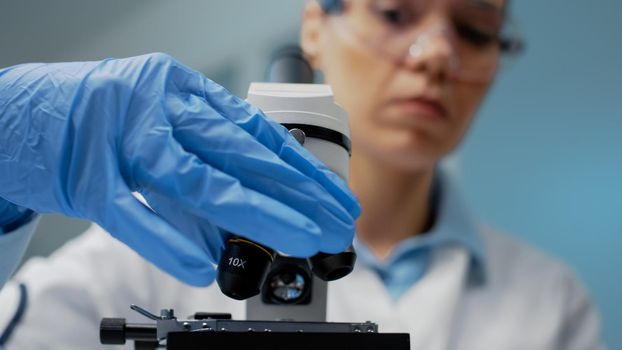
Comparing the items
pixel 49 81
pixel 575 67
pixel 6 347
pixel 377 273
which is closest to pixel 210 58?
pixel 575 67

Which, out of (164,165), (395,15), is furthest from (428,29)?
(164,165)

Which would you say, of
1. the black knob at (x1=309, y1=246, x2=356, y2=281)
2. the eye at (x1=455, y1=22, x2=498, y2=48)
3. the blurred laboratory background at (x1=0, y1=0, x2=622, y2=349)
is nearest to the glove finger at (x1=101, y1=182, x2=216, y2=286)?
the black knob at (x1=309, y1=246, x2=356, y2=281)

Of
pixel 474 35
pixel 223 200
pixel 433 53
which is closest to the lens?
pixel 223 200

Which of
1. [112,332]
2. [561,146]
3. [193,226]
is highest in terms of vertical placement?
[561,146]

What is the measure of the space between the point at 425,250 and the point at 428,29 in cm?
47

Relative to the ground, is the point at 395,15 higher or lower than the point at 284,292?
higher

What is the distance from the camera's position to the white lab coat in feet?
3.92

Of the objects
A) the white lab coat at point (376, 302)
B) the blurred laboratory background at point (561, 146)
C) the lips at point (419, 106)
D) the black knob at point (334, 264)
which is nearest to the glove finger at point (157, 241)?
the black knob at point (334, 264)

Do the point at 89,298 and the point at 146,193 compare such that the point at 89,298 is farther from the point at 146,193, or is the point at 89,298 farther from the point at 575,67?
the point at 575,67

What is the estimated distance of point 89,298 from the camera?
123 cm

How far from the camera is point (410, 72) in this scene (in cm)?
130

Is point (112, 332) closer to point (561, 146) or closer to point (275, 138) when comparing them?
point (275, 138)

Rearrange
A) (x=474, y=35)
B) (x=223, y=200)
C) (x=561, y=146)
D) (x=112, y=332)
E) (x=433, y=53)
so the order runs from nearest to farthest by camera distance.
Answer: (x=223, y=200)
(x=112, y=332)
(x=433, y=53)
(x=474, y=35)
(x=561, y=146)

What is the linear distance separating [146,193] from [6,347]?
0.56m
